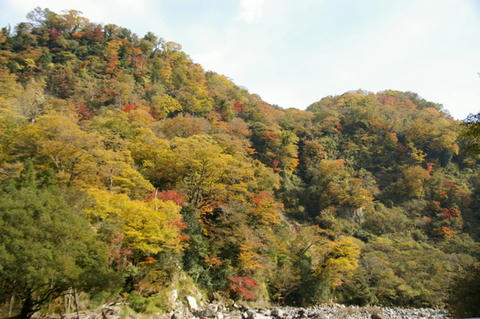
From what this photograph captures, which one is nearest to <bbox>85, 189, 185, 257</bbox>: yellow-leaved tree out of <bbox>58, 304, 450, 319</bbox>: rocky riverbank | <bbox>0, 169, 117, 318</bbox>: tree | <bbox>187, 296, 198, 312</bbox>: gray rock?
<bbox>0, 169, 117, 318</bbox>: tree

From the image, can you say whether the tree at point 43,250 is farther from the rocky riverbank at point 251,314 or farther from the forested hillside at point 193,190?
the rocky riverbank at point 251,314

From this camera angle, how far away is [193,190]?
66.8ft

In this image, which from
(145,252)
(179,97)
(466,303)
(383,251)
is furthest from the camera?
(179,97)

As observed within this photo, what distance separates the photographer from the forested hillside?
36.6 feet

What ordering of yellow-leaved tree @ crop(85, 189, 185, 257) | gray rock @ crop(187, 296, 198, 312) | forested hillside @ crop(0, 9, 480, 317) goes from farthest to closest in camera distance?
gray rock @ crop(187, 296, 198, 312) → yellow-leaved tree @ crop(85, 189, 185, 257) → forested hillside @ crop(0, 9, 480, 317)

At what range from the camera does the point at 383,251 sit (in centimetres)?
2730

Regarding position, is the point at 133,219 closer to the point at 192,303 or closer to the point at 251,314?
the point at 192,303

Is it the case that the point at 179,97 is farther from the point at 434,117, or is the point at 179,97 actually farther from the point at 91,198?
the point at 434,117

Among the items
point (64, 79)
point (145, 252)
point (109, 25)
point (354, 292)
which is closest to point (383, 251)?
point (354, 292)

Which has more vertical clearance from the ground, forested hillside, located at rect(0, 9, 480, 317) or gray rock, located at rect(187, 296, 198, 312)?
forested hillside, located at rect(0, 9, 480, 317)

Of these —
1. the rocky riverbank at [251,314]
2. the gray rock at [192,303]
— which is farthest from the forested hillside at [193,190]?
the gray rock at [192,303]

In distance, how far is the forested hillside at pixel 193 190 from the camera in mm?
11144

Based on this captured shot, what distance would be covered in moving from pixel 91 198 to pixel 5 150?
332 inches

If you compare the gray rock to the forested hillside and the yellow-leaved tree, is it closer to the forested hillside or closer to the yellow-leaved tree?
the forested hillside
